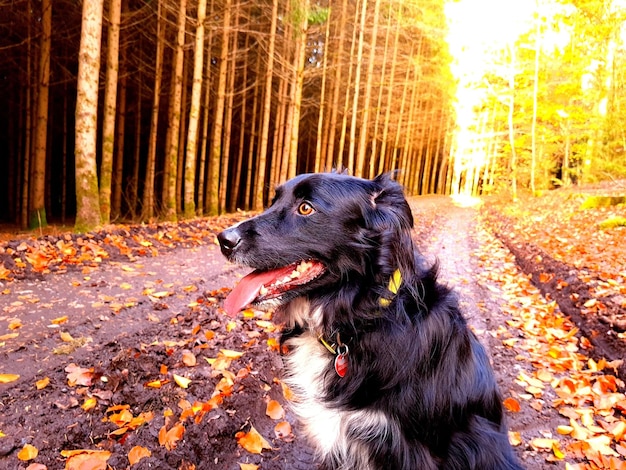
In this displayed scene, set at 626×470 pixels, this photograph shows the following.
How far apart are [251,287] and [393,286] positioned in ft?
2.61

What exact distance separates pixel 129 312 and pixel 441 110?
40.2 m

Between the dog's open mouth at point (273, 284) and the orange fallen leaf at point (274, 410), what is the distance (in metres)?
1.32

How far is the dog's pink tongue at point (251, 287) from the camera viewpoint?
2205mm

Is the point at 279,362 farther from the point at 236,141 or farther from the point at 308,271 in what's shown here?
the point at 236,141

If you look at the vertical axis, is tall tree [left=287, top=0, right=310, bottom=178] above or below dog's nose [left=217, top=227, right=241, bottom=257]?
above

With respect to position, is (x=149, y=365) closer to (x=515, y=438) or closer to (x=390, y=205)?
(x=390, y=205)

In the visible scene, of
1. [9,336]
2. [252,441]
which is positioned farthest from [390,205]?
[9,336]

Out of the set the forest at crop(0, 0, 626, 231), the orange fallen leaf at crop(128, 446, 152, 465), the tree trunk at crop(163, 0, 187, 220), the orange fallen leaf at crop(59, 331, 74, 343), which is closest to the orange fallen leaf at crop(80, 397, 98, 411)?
the orange fallen leaf at crop(128, 446, 152, 465)

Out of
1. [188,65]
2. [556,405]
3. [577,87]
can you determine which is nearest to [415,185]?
[577,87]

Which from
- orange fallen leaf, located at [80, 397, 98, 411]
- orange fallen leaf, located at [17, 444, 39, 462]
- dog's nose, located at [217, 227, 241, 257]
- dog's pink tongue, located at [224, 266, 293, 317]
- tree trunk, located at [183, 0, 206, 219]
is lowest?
orange fallen leaf, located at [17, 444, 39, 462]

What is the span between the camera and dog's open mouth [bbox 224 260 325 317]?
2.20 meters

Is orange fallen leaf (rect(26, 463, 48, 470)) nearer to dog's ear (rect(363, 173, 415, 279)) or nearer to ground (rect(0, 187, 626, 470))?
ground (rect(0, 187, 626, 470))

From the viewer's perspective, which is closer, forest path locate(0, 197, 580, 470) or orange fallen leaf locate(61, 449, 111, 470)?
orange fallen leaf locate(61, 449, 111, 470)

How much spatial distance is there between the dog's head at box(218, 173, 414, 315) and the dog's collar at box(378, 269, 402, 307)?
0.03m
